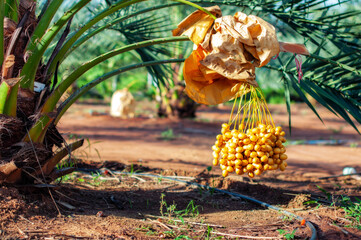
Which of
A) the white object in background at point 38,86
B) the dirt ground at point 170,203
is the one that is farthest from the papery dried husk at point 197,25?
the dirt ground at point 170,203

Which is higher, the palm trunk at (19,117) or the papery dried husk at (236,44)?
the papery dried husk at (236,44)

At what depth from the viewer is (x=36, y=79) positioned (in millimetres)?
2486

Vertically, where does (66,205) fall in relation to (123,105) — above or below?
below

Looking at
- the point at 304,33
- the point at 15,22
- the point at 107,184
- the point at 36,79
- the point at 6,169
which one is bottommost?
the point at 107,184

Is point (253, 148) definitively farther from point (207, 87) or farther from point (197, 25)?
point (197, 25)

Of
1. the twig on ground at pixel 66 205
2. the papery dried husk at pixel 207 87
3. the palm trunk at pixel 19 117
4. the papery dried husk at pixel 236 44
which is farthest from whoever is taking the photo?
the twig on ground at pixel 66 205

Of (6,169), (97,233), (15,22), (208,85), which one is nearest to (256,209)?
(208,85)

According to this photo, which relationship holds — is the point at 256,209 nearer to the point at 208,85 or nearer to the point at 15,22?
the point at 208,85

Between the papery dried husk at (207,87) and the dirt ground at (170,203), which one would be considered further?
the papery dried husk at (207,87)

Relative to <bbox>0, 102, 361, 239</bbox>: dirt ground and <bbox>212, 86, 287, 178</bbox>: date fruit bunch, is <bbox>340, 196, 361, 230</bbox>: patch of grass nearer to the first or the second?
<bbox>0, 102, 361, 239</bbox>: dirt ground

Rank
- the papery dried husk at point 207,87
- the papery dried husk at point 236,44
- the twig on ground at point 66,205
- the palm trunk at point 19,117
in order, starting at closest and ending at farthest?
1. the papery dried husk at point 236,44
2. the palm trunk at point 19,117
3. the papery dried husk at point 207,87
4. the twig on ground at point 66,205

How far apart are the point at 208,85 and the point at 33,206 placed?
1356mm

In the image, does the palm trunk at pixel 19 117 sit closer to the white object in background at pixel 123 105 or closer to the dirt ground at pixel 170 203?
the dirt ground at pixel 170 203

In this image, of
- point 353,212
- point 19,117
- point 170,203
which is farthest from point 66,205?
point 353,212
